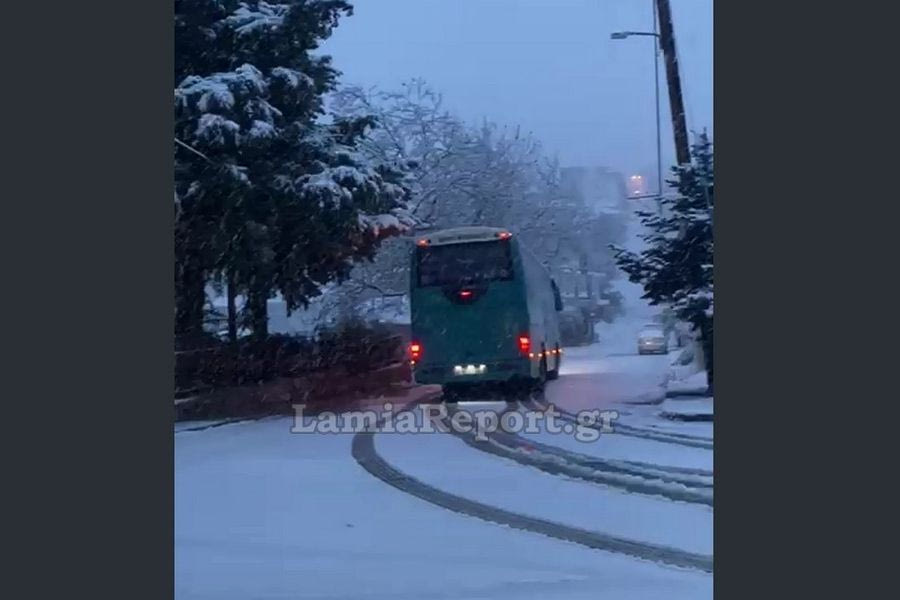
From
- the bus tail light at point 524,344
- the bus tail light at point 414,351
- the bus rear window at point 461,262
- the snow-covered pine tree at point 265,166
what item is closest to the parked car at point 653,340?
the bus tail light at point 524,344

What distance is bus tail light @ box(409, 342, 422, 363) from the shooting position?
30.1ft

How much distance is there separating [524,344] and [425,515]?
1.45 metres

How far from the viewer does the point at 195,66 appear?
364 inches

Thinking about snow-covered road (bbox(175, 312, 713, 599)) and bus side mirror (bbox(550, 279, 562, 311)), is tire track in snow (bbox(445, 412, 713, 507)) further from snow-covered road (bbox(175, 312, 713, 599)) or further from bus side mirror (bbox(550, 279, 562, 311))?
bus side mirror (bbox(550, 279, 562, 311))

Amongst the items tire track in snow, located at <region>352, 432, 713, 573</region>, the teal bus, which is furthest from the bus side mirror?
tire track in snow, located at <region>352, 432, 713, 573</region>

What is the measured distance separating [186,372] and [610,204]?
3.27 meters

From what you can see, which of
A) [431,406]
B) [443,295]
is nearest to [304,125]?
[443,295]

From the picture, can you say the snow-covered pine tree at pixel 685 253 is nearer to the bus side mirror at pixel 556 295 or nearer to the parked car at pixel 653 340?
the parked car at pixel 653 340

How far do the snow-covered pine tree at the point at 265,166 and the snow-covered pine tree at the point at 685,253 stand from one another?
1784mm

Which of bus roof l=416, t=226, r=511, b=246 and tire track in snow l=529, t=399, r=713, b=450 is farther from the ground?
bus roof l=416, t=226, r=511, b=246

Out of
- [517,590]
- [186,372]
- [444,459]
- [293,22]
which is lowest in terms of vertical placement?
[517,590]

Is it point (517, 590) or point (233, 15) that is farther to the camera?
point (233, 15)

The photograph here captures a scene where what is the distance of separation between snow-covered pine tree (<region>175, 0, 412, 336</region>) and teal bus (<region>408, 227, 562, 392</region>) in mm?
445

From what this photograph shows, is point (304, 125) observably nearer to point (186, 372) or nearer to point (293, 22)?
point (293, 22)
